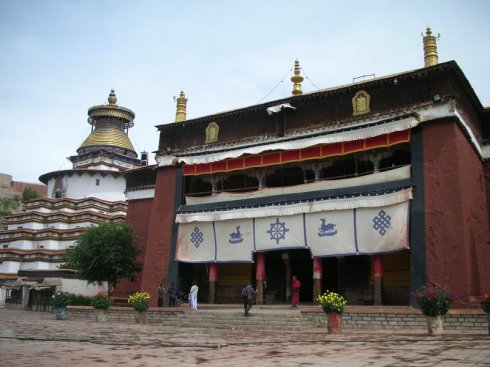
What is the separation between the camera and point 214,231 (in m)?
21.6

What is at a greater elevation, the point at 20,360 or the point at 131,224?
the point at 131,224

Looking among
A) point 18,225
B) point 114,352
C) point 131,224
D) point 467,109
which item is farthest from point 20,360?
point 18,225

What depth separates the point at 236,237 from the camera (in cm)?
2097

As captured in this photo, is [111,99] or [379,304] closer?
[379,304]

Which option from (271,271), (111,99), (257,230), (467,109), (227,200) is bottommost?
(271,271)

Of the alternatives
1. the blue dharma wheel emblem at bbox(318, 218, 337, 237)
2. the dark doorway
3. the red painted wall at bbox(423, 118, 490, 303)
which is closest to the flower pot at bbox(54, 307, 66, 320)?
the dark doorway

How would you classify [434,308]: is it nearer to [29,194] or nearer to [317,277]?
[317,277]

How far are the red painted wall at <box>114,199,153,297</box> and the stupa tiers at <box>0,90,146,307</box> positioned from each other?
556cm

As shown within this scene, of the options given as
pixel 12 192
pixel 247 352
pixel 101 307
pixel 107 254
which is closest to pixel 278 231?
pixel 101 307

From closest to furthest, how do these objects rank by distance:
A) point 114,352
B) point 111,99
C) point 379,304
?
point 114,352
point 379,304
point 111,99

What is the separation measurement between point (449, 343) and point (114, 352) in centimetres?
617

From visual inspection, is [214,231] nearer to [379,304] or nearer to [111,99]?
[379,304]

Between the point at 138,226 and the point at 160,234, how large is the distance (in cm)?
459

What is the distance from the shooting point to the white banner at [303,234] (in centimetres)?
1698
